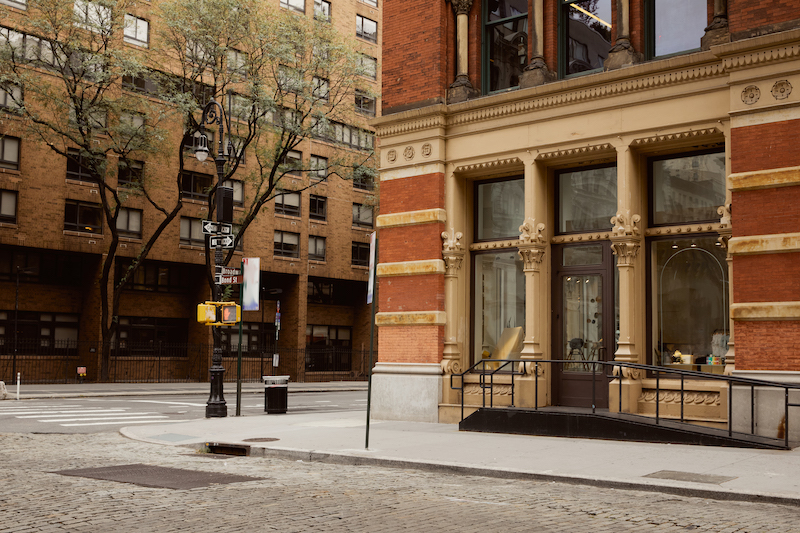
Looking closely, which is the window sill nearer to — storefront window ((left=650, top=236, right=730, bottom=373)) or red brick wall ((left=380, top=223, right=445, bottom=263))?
red brick wall ((left=380, top=223, right=445, bottom=263))

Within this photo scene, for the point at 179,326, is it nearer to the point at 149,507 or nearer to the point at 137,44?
the point at 137,44

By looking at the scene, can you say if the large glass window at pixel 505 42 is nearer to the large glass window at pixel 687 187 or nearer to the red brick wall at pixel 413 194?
the red brick wall at pixel 413 194

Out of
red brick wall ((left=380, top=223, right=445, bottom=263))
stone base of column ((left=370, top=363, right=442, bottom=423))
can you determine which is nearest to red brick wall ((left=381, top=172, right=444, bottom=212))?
red brick wall ((left=380, top=223, right=445, bottom=263))

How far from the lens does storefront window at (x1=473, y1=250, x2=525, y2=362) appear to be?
17641 millimetres

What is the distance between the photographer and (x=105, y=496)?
27.8ft

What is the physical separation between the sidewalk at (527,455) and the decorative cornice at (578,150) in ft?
19.6

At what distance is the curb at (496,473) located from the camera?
8555mm

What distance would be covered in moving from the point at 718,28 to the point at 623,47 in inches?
70.1

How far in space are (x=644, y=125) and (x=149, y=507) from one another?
11.8 meters

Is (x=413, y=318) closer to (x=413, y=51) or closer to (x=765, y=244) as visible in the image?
(x=413, y=51)

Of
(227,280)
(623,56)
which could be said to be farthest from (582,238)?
(227,280)

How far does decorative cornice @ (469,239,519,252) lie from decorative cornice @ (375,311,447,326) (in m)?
1.68

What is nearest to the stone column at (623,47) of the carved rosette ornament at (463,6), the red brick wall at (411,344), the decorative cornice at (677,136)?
the decorative cornice at (677,136)

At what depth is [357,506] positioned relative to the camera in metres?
7.95
